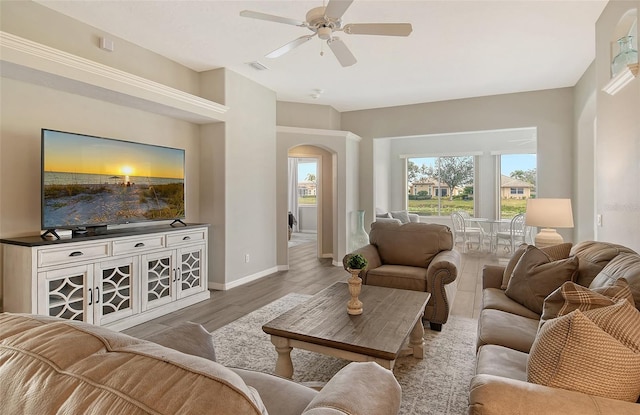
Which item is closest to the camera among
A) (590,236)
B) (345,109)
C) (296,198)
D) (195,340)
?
(195,340)

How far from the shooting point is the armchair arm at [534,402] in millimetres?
1017

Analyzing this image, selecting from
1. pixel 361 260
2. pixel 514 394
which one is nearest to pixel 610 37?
pixel 361 260

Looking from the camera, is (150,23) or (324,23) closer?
(324,23)

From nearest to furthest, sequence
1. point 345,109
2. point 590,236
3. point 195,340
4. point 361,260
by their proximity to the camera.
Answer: point 195,340, point 361,260, point 590,236, point 345,109

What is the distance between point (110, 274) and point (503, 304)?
11.2ft

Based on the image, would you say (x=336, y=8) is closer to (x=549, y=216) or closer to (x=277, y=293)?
(x=549, y=216)

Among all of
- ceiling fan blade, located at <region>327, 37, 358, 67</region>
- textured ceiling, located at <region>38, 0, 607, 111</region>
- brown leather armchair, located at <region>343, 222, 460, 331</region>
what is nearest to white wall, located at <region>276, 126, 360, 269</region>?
textured ceiling, located at <region>38, 0, 607, 111</region>

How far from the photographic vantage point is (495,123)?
5.92 m

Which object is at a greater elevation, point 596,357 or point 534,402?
point 596,357

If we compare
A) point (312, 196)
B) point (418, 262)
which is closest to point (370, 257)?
point (418, 262)

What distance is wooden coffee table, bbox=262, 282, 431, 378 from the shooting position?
6.17 ft

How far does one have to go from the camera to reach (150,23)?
11.0 ft

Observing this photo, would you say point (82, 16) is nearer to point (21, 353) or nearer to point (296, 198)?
point (21, 353)

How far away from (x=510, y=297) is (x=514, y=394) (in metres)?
1.67
